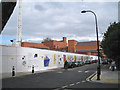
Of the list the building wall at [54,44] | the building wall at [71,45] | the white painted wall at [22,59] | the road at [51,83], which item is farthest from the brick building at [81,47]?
the road at [51,83]

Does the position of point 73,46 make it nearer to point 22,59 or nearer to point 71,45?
point 71,45

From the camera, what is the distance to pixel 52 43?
95938 millimetres

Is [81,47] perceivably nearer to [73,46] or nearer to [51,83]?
[73,46]

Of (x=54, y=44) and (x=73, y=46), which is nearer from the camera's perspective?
(x=54, y=44)

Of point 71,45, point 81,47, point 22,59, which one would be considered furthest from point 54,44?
point 22,59

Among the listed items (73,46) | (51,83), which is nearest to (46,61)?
(51,83)

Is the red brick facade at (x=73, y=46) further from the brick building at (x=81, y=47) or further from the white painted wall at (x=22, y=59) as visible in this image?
the white painted wall at (x=22, y=59)

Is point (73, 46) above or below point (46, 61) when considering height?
above

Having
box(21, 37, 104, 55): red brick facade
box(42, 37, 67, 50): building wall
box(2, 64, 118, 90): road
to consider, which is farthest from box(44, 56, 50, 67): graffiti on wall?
box(21, 37, 104, 55): red brick facade

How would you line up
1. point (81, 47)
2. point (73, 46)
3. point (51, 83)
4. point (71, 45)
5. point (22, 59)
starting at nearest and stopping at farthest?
point (51, 83) < point (22, 59) < point (73, 46) < point (71, 45) < point (81, 47)

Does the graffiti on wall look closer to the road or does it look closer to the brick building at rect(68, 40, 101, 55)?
the road

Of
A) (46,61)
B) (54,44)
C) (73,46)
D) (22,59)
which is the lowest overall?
(46,61)

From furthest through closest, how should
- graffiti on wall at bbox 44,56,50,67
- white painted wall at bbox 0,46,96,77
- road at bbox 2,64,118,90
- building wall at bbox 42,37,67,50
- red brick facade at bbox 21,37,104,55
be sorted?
red brick facade at bbox 21,37,104,55 → building wall at bbox 42,37,67,50 → graffiti on wall at bbox 44,56,50,67 → white painted wall at bbox 0,46,96,77 → road at bbox 2,64,118,90

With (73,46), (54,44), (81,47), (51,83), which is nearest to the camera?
(51,83)
